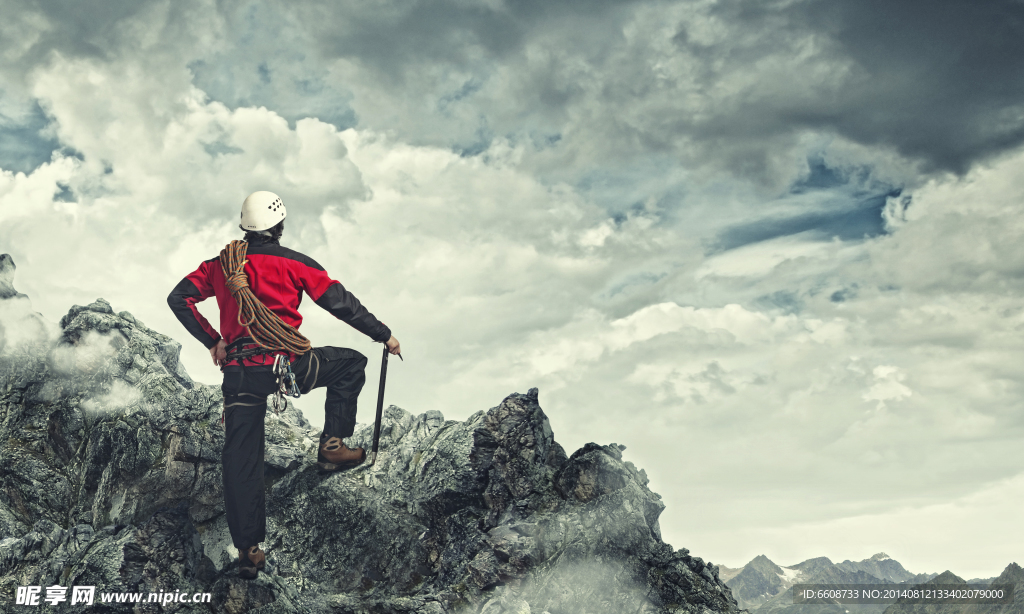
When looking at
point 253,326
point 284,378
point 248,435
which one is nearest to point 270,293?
point 253,326

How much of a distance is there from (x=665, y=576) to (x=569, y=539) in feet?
8.58

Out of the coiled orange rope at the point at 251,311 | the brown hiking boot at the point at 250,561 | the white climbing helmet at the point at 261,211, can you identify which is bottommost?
the brown hiking boot at the point at 250,561

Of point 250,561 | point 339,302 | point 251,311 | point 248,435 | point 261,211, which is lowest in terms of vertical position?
point 250,561

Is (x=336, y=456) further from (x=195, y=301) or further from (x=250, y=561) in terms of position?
(x=195, y=301)

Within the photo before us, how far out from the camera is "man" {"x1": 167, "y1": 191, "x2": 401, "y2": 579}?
16500 mm

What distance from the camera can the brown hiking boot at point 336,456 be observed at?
62.0 feet

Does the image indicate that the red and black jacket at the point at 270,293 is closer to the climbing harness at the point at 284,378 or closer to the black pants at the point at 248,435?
the black pants at the point at 248,435

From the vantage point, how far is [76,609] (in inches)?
655

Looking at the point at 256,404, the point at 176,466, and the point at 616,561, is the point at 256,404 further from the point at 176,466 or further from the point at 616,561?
the point at 616,561

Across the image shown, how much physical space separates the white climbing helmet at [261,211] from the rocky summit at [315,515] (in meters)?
6.40

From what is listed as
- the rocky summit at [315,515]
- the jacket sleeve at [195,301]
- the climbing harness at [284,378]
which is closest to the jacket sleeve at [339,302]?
the climbing harness at [284,378]

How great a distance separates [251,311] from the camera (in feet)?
53.4

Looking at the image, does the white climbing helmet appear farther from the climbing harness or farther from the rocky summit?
the rocky summit

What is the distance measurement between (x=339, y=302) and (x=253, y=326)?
2.12 metres
